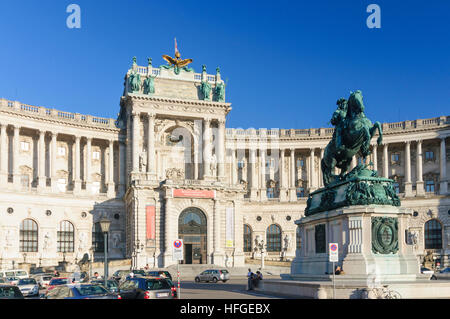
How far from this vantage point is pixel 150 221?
69062 millimetres

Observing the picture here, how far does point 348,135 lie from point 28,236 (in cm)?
5127

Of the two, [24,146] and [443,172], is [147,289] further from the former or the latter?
[443,172]

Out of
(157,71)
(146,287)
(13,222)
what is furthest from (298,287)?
(157,71)

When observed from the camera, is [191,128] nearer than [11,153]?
No

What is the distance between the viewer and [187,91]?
259 ft

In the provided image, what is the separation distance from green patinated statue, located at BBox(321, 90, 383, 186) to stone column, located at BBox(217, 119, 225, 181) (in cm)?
4363

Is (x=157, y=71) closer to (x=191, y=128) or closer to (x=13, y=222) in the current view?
(x=191, y=128)

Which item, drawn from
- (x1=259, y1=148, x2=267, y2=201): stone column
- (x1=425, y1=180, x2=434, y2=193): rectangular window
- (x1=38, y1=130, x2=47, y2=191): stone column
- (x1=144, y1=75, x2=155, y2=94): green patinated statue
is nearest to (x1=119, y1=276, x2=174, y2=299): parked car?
(x1=38, y1=130, x2=47, y2=191): stone column

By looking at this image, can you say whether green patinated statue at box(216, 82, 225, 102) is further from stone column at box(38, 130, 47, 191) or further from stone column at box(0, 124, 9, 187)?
stone column at box(0, 124, 9, 187)

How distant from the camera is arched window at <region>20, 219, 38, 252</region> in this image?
231ft

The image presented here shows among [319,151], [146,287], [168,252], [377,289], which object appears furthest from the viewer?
[319,151]

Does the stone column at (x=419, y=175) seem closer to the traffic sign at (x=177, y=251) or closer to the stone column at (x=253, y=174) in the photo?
the stone column at (x=253, y=174)
